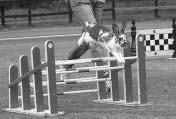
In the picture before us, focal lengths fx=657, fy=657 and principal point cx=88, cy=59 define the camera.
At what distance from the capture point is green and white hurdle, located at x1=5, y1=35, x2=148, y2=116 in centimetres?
749

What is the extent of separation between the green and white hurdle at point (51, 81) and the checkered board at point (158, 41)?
5302mm

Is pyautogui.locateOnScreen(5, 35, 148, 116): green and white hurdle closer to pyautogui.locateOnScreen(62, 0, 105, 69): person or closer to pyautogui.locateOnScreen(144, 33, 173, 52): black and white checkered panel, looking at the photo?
pyautogui.locateOnScreen(62, 0, 105, 69): person

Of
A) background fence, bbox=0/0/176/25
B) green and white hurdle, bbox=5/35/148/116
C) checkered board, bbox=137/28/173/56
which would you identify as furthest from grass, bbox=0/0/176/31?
green and white hurdle, bbox=5/35/148/116

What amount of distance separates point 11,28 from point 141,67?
1928 centimetres

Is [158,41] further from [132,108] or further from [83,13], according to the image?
[132,108]

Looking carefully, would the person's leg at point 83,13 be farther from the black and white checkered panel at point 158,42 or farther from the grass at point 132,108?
the black and white checkered panel at point 158,42

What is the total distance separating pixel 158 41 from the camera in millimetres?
14367

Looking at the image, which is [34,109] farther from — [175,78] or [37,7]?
A: [37,7]

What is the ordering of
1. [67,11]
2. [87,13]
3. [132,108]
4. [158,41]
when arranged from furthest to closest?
[67,11]
[158,41]
[87,13]
[132,108]

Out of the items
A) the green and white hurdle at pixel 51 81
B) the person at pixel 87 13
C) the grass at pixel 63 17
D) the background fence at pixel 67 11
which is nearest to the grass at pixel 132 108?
the green and white hurdle at pixel 51 81

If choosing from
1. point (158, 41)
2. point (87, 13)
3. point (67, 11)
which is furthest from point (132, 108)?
point (67, 11)

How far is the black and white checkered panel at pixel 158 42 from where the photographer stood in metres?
14.3

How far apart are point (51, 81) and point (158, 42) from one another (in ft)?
23.7

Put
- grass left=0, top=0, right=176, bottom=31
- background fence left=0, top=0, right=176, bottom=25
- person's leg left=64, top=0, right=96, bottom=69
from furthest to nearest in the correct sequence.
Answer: background fence left=0, top=0, right=176, bottom=25 → grass left=0, top=0, right=176, bottom=31 → person's leg left=64, top=0, right=96, bottom=69
